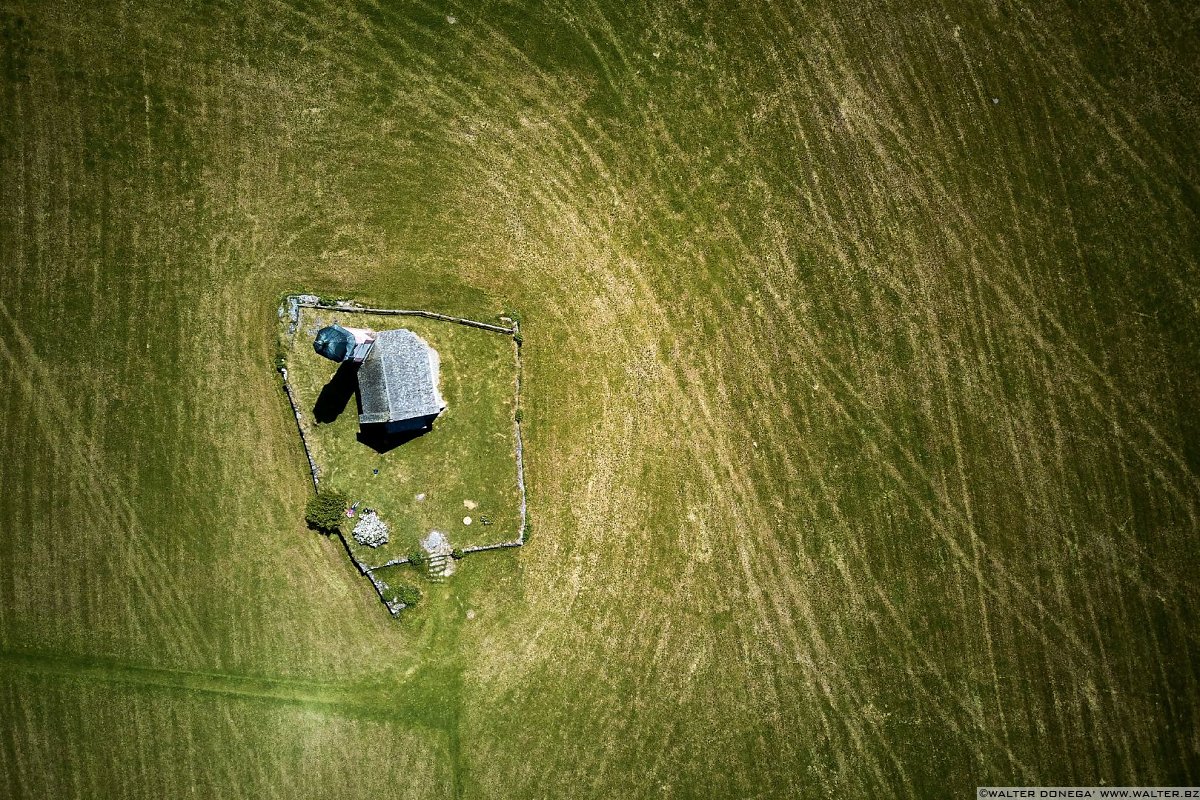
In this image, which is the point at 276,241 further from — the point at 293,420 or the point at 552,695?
the point at 552,695

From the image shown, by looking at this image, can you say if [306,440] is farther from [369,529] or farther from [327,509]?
[369,529]

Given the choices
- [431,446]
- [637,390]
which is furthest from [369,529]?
[637,390]

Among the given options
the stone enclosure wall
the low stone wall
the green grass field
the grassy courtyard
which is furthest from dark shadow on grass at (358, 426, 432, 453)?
the low stone wall

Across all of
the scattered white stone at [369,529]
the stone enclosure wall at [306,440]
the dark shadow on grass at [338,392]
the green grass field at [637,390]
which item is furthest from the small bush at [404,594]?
the dark shadow on grass at [338,392]

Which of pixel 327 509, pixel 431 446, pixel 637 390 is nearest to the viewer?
pixel 327 509

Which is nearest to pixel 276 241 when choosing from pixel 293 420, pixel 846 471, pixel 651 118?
pixel 293 420

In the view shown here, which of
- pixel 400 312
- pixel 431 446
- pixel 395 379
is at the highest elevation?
pixel 400 312

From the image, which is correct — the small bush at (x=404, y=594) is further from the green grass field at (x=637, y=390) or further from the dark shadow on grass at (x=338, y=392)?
the dark shadow on grass at (x=338, y=392)

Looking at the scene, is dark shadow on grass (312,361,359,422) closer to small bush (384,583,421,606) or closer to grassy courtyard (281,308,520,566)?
grassy courtyard (281,308,520,566)
